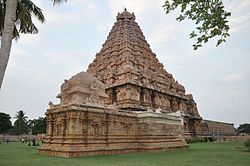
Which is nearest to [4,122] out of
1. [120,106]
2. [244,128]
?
[120,106]

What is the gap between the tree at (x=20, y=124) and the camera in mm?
71250

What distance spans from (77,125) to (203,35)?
1110 centimetres

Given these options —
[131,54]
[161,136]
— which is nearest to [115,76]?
[131,54]

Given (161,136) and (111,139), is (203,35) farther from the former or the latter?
(161,136)

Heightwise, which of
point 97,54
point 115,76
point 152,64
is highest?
point 97,54

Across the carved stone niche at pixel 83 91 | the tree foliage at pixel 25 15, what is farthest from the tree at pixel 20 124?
the tree foliage at pixel 25 15

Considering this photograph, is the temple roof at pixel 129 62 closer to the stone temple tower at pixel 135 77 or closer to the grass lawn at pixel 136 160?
the stone temple tower at pixel 135 77

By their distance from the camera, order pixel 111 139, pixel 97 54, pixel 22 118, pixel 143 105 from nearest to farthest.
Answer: pixel 111 139 < pixel 143 105 < pixel 97 54 < pixel 22 118

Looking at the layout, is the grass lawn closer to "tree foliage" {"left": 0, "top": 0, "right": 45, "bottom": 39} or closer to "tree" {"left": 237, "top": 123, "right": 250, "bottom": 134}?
"tree foliage" {"left": 0, "top": 0, "right": 45, "bottom": 39}

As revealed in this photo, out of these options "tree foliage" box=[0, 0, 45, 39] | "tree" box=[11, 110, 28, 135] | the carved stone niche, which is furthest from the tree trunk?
"tree" box=[11, 110, 28, 135]

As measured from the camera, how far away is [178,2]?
5875 millimetres

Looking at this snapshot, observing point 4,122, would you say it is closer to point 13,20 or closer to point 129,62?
point 129,62

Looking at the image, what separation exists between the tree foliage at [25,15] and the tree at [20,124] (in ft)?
224

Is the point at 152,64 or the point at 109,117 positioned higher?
the point at 152,64
